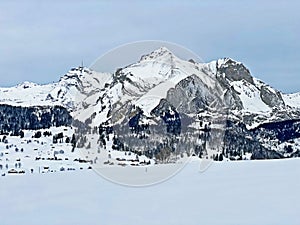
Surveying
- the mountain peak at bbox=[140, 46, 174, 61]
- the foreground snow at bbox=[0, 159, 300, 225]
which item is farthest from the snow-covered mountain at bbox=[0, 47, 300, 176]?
the foreground snow at bbox=[0, 159, 300, 225]

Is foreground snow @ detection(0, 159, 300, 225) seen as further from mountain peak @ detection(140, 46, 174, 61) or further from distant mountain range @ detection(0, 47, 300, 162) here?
mountain peak @ detection(140, 46, 174, 61)

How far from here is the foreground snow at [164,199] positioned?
4.61m

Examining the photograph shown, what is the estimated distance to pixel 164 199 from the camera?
5.24 meters

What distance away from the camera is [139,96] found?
30.3 feet

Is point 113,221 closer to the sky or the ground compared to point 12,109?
closer to the ground

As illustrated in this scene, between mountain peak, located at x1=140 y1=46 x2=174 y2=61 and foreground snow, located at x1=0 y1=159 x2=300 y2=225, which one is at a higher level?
mountain peak, located at x1=140 y1=46 x2=174 y2=61

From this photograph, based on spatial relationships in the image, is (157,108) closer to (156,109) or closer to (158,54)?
(156,109)

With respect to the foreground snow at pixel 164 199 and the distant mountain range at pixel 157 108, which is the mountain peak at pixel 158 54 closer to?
the distant mountain range at pixel 157 108

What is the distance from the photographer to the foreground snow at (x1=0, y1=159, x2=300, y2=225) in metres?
4.61

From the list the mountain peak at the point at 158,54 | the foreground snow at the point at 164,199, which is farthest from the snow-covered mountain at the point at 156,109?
the foreground snow at the point at 164,199

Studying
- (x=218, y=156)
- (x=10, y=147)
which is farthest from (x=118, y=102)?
(x=10, y=147)

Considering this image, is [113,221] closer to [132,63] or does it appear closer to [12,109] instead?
[132,63]

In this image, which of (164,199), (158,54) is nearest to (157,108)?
(158,54)

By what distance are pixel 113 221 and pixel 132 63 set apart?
2674mm
